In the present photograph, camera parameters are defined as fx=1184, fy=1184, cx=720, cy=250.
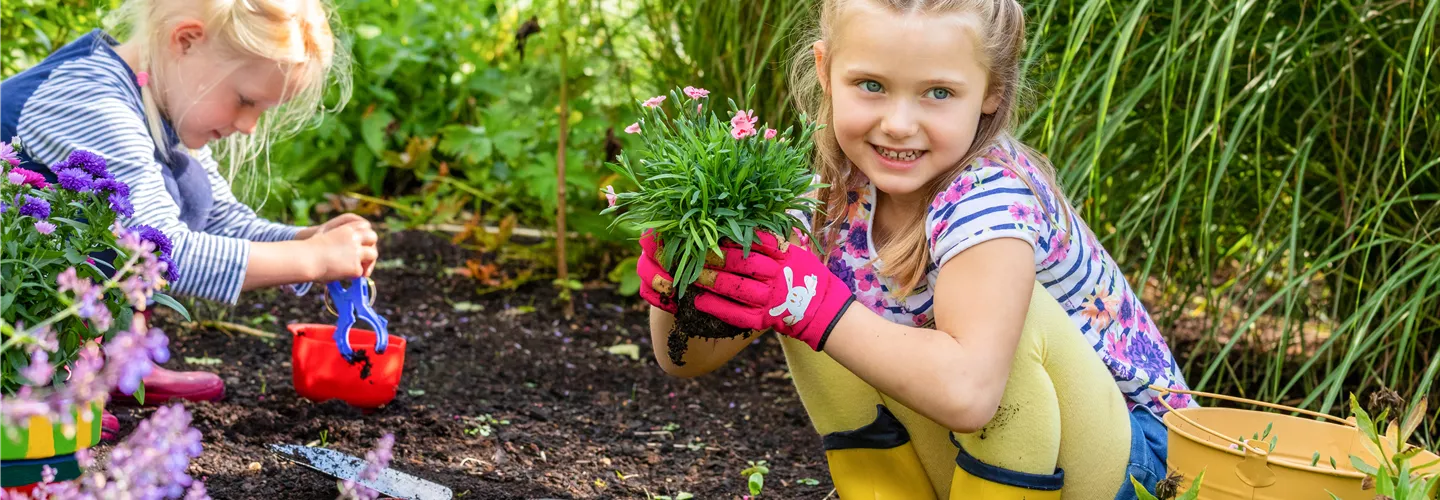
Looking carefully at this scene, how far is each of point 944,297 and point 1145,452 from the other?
355 millimetres

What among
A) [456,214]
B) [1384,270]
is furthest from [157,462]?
[456,214]

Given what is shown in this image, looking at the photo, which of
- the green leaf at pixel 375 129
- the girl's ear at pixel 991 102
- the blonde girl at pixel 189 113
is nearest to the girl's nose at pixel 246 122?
the blonde girl at pixel 189 113

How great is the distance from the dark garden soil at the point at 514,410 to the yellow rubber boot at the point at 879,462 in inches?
11.6

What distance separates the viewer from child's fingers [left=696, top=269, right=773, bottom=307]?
4.27 ft

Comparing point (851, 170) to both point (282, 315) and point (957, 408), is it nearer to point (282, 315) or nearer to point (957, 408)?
point (957, 408)

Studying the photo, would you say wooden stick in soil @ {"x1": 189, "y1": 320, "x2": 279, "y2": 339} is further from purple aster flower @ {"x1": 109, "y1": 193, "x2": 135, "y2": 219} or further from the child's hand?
purple aster flower @ {"x1": 109, "y1": 193, "x2": 135, "y2": 219}

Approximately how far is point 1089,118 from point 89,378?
1733mm

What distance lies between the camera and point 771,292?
1.30 m

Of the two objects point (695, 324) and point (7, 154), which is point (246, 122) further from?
point (695, 324)

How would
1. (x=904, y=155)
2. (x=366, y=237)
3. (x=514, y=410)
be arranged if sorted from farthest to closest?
(x=514, y=410) < (x=366, y=237) < (x=904, y=155)

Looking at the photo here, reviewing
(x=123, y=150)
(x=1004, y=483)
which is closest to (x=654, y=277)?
(x=1004, y=483)

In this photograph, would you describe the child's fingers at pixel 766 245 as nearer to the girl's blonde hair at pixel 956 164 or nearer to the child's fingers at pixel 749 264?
the child's fingers at pixel 749 264

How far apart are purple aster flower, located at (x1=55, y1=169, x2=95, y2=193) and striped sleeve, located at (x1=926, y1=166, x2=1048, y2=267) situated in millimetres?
913

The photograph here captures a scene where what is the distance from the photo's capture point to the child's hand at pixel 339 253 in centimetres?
188
